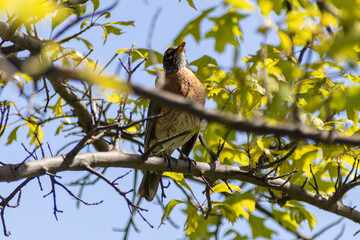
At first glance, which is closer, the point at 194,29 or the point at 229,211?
the point at 194,29

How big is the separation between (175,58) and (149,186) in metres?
1.88

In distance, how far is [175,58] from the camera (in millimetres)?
6254

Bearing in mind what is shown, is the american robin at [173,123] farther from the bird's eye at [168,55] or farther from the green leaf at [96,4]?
the green leaf at [96,4]

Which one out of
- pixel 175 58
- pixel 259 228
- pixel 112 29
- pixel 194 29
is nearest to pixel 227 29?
pixel 194 29

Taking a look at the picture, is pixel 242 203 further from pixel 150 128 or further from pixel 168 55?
pixel 168 55

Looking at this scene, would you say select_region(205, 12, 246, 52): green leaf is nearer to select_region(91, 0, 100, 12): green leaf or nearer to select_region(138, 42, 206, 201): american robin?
select_region(91, 0, 100, 12): green leaf

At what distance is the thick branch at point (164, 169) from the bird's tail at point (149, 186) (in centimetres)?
143

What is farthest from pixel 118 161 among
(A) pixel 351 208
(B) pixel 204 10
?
(A) pixel 351 208

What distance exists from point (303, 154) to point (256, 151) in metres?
0.43

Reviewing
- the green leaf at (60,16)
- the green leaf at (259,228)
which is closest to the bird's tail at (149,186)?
the green leaf at (259,228)

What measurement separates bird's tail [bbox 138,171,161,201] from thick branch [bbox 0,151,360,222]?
4.70 feet

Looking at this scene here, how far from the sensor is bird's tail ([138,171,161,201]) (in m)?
5.59

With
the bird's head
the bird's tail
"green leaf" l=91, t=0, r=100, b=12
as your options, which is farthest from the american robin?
"green leaf" l=91, t=0, r=100, b=12

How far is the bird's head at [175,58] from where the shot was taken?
20.3ft
